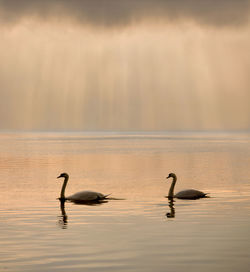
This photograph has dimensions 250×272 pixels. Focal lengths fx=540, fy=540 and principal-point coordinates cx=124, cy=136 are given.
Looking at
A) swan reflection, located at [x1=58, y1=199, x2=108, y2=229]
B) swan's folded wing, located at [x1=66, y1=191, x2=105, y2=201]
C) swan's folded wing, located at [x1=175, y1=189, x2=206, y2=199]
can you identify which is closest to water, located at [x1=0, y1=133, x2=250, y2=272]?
swan reflection, located at [x1=58, y1=199, x2=108, y2=229]

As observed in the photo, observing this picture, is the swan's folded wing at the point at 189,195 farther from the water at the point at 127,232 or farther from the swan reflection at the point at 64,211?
the swan reflection at the point at 64,211

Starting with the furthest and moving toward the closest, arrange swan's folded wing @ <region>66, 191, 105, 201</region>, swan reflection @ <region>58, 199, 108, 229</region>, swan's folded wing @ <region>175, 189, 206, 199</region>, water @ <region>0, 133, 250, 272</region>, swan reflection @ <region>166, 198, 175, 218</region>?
swan's folded wing @ <region>175, 189, 206, 199</region> → swan's folded wing @ <region>66, 191, 105, 201</region> → swan reflection @ <region>166, 198, 175, 218</region> → swan reflection @ <region>58, 199, 108, 229</region> → water @ <region>0, 133, 250, 272</region>

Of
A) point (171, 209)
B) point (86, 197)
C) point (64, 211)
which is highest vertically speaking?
point (86, 197)

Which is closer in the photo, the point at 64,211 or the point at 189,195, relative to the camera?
the point at 64,211

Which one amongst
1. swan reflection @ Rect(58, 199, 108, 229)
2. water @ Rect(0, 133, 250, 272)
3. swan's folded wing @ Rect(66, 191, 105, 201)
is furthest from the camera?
swan's folded wing @ Rect(66, 191, 105, 201)

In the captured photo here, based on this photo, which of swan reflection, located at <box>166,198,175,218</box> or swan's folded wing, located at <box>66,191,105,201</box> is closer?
swan reflection, located at <box>166,198,175,218</box>

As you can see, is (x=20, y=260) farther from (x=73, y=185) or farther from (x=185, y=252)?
(x=73, y=185)

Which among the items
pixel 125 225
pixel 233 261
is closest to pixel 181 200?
pixel 125 225

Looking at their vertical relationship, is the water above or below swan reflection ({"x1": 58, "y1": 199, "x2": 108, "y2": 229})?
below

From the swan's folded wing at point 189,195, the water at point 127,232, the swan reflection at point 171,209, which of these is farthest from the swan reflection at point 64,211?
the swan's folded wing at point 189,195

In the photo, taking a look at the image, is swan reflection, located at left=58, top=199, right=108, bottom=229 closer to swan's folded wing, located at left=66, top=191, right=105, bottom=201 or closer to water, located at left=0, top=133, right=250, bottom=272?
water, located at left=0, top=133, right=250, bottom=272

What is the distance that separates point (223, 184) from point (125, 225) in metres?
21.3

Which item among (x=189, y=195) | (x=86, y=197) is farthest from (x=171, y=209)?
(x=86, y=197)

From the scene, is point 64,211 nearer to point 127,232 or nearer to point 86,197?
point 86,197
